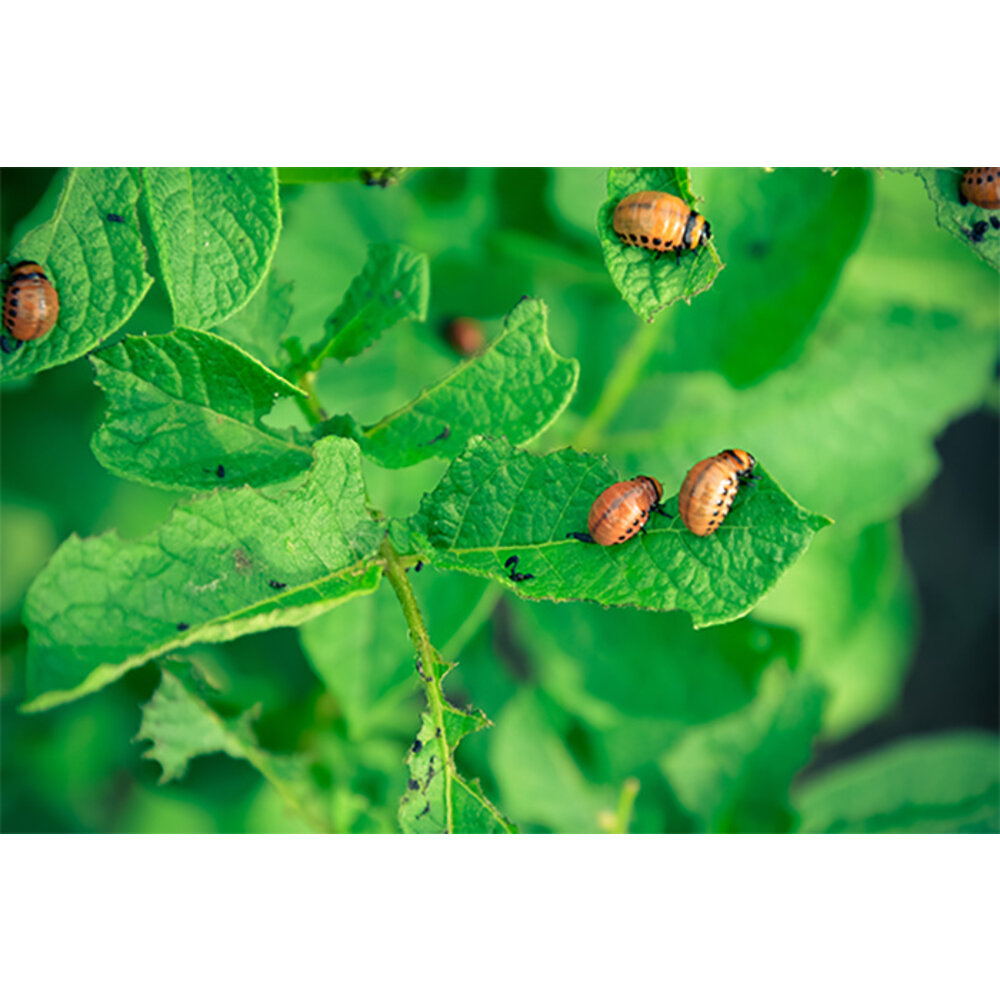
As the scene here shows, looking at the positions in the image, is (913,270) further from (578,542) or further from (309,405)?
(309,405)

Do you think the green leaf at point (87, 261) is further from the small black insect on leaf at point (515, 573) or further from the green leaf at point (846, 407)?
the green leaf at point (846, 407)

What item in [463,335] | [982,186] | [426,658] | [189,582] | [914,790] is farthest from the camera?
[914,790]

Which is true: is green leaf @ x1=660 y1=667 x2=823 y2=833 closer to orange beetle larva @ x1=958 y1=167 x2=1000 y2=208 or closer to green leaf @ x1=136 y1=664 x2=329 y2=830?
green leaf @ x1=136 y1=664 x2=329 y2=830

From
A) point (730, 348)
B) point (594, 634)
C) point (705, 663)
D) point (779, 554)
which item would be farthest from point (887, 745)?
point (779, 554)

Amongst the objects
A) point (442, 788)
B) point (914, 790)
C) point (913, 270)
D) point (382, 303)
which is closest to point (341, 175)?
point (382, 303)

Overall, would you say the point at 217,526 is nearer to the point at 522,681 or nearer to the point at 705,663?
the point at 522,681

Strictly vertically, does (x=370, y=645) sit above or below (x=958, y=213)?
below
